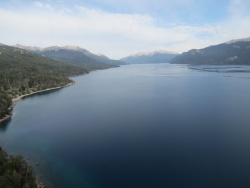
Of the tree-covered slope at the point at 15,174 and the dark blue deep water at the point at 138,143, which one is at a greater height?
the tree-covered slope at the point at 15,174

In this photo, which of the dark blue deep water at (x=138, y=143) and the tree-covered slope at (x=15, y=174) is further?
the dark blue deep water at (x=138, y=143)

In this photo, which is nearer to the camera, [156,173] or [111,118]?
[156,173]

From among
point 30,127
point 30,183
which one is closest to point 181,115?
point 30,127

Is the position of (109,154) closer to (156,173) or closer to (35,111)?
(156,173)

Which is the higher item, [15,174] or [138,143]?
[15,174]
